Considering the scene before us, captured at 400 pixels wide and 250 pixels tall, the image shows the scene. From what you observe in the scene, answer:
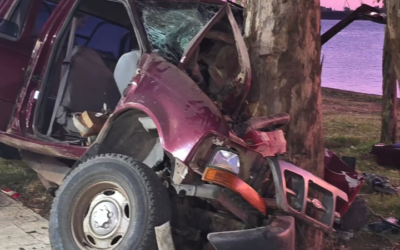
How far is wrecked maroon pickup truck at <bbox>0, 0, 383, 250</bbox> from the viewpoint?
323 centimetres

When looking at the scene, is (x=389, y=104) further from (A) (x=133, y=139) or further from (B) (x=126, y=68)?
(A) (x=133, y=139)

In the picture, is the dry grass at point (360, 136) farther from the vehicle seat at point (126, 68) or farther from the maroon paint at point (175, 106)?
the vehicle seat at point (126, 68)

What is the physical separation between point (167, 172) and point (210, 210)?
382 mm

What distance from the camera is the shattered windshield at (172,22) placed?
4059 millimetres

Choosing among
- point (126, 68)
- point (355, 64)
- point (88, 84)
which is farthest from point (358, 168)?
point (355, 64)

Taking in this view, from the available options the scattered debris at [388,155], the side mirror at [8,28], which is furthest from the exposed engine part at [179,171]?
the scattered debris at [388,155]

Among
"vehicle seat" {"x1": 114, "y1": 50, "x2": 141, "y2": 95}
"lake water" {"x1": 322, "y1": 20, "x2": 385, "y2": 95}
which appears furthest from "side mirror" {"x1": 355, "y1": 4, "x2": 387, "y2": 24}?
"lake water" {"x1": 322, "y1": 20, "x2": 385, "y2": 95}

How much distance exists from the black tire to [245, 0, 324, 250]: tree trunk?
1129mm

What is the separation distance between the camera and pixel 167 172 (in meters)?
3.62

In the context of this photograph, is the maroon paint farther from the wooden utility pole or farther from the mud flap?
the wooden utility pole

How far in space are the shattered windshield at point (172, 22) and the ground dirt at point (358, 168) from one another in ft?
6.82

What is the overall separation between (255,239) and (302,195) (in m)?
0.45

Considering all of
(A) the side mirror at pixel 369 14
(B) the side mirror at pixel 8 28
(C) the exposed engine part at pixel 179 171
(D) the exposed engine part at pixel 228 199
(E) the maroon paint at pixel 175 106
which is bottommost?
(D) the exposed engine part at pixel 228 199

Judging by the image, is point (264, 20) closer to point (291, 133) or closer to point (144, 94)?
point (291, 133)
